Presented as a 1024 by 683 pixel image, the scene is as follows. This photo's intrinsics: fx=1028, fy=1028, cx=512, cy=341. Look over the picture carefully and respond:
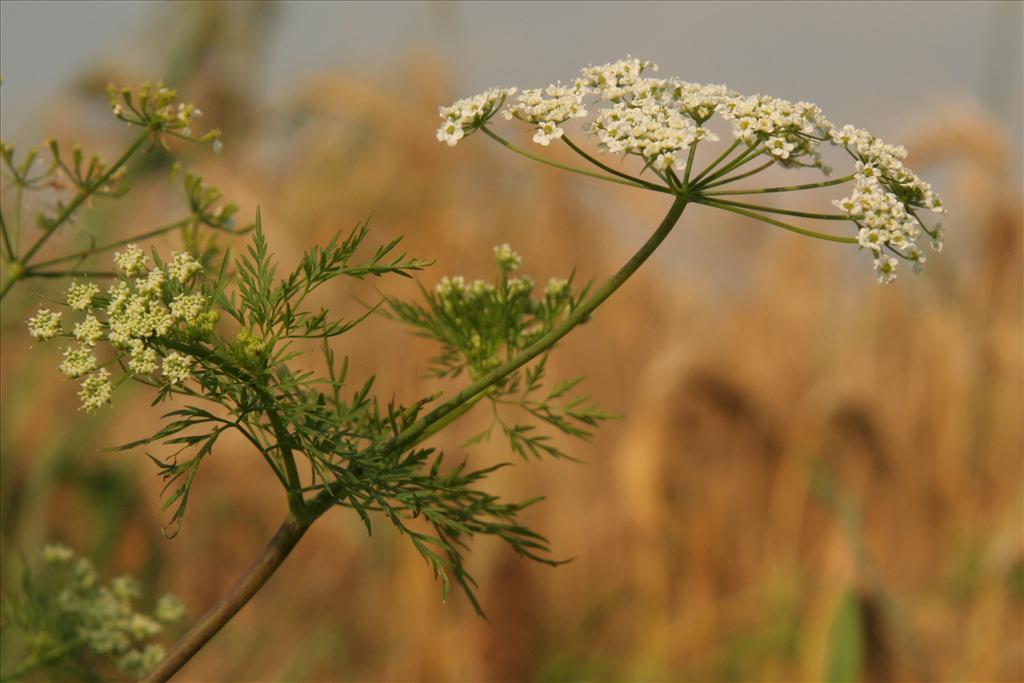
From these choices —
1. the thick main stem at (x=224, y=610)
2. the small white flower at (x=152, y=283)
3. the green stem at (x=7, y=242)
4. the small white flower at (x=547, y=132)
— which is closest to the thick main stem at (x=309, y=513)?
the thick main stem at (x=224, y=610)

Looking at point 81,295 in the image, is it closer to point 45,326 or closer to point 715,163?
point 45,326

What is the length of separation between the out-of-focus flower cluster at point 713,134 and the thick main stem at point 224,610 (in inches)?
17.9

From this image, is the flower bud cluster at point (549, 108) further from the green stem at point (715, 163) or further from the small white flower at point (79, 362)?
the small white flower at point (79, 362)

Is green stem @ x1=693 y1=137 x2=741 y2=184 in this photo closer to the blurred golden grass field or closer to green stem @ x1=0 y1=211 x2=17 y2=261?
green stem @ x1=0 y1=211 x2=17 y2=261

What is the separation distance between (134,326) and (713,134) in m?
0.60

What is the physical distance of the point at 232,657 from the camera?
16.3 feet

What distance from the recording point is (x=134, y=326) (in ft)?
2.98

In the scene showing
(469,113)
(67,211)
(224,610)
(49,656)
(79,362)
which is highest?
(469,113)

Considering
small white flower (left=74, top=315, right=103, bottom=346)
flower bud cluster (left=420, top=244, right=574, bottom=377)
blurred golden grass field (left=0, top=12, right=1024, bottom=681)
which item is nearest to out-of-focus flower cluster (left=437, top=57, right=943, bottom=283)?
flower bud cluster (left=420, top=244, right=574, bottom=377)

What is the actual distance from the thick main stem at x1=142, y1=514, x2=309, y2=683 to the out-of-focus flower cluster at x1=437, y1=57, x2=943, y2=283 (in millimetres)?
455

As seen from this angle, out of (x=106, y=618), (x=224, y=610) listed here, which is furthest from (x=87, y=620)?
(x=224, y=610)

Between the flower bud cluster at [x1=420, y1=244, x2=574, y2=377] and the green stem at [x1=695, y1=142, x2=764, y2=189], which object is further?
the flower bud cluster at [x1=420, y1=244, x2=574, y2=377]

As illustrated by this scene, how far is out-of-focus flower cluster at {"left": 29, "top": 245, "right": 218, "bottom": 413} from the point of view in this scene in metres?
0.90

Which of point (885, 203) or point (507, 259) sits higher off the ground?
point (885, 203)
